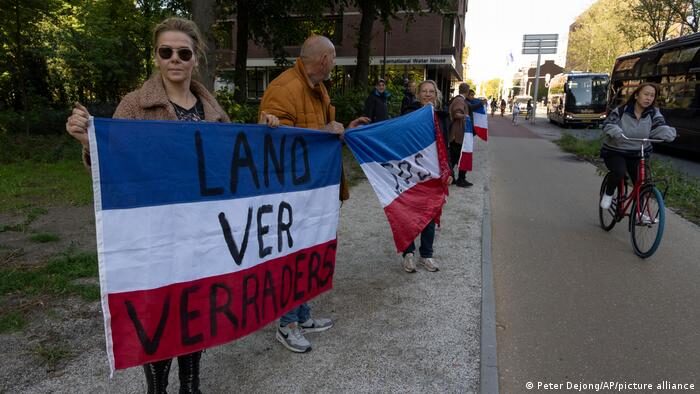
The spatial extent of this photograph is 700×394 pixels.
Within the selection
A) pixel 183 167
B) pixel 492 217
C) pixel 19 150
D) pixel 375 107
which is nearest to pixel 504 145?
pixel 375 107

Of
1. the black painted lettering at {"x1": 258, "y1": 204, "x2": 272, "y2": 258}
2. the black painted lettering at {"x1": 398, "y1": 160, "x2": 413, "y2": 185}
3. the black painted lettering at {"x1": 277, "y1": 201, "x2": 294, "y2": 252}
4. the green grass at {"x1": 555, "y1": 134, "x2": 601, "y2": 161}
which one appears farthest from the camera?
the green grass at {"x1": 555, "y1": 134, "x2": 601, "y2": 161}

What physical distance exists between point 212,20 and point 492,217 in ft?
19.3

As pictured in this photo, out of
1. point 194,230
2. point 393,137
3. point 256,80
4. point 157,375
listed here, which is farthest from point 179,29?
point 256,80

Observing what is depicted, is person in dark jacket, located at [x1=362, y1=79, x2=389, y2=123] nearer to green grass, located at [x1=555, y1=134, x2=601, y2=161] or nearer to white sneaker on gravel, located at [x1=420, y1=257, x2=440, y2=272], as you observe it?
white sneaker on gravel, located at [x1=420, y1=257, x2=440, y2=272]

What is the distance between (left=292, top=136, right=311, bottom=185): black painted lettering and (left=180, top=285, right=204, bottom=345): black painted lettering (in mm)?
975

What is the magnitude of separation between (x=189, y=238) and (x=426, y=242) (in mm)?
2991

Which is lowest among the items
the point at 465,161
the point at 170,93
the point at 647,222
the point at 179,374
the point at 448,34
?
the point at 179,374

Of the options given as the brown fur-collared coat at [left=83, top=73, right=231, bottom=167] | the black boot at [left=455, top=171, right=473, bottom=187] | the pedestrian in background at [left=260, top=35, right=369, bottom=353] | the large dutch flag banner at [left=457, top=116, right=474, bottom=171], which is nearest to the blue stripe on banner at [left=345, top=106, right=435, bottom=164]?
the pedestrian in background at [left=260, top=35, right=369, bottom=353]

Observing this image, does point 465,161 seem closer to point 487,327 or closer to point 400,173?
point 400,173

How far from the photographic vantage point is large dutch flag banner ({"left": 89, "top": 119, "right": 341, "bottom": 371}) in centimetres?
199

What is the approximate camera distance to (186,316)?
2.24m

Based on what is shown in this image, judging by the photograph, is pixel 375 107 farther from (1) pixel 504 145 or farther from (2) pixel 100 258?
(1) pixel 504 145

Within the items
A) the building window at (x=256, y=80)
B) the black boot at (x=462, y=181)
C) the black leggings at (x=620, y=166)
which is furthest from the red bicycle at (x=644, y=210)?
the building window at (x=256, y=80)

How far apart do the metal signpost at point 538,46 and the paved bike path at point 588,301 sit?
30938 mm
